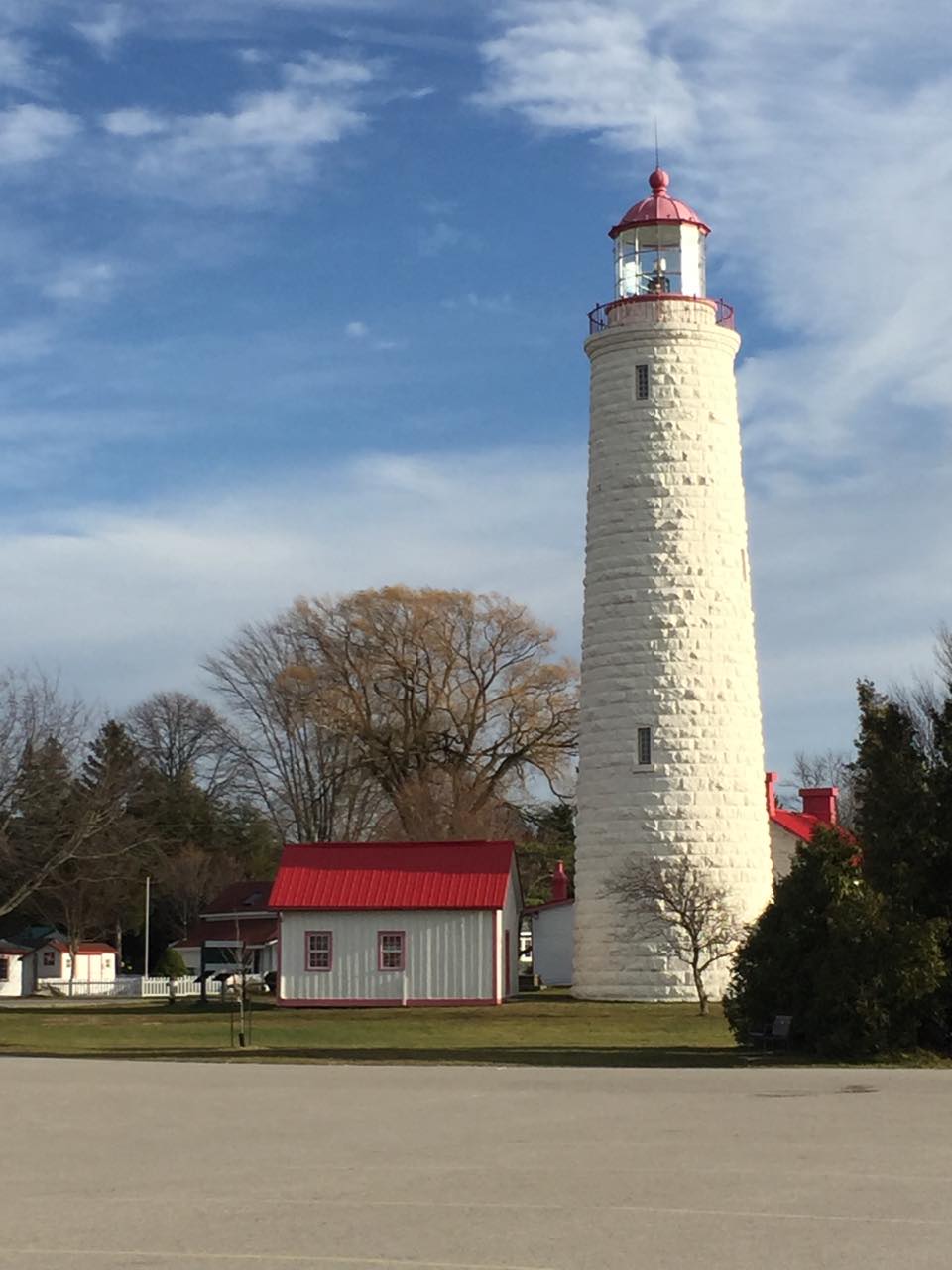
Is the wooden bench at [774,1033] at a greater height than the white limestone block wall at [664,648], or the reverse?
the white limestone block wall at [664,648]

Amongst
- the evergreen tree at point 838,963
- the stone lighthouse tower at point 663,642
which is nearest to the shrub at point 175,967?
the stone lighthouse tower at point 663,642

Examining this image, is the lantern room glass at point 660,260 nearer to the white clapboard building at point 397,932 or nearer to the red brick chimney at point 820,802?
the white clapboard building at point 397,932

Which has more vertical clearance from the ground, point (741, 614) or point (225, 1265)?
point (741, 614)

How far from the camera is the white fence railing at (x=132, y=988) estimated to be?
55812 millimetres

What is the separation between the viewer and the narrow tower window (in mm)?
38438

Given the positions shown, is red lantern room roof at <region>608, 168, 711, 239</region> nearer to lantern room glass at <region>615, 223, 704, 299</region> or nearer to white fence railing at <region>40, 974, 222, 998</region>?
lantern room glass at <region>615, 223, 704, 299</region>

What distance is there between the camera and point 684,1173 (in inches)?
486

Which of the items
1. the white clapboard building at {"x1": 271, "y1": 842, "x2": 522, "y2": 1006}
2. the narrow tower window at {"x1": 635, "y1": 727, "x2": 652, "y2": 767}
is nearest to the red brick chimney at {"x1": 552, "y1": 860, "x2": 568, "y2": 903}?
the white clapboard building at {"x1": 271, "y1": 842, "x2": 522, "y2": 1006}

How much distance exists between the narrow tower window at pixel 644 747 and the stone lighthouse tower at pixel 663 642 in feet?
0.14

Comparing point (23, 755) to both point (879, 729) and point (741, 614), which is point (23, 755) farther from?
point (879, 729)

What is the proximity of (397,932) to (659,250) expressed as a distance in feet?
55.2

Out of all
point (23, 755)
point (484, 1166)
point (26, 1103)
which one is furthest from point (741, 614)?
point (484, 1166)

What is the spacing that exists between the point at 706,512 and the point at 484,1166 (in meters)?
27.2

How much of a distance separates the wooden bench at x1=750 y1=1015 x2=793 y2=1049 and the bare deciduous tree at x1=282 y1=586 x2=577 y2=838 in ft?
105
